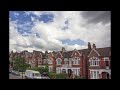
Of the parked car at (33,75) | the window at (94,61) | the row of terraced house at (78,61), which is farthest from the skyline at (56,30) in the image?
the parked car at (33,75)

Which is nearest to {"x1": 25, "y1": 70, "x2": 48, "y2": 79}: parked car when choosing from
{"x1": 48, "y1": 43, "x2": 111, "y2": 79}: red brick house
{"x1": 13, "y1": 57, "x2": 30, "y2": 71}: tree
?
{"x1": 13, "y1": 57, "x2": 30, "y2": 71}: tree

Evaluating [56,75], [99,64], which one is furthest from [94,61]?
[56,75]

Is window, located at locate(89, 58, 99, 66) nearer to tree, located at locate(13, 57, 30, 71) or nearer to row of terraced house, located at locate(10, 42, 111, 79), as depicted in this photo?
row of terraced house, located at locate(10, 42, 111, 79)

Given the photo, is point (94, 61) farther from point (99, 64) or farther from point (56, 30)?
point (56, 30)
